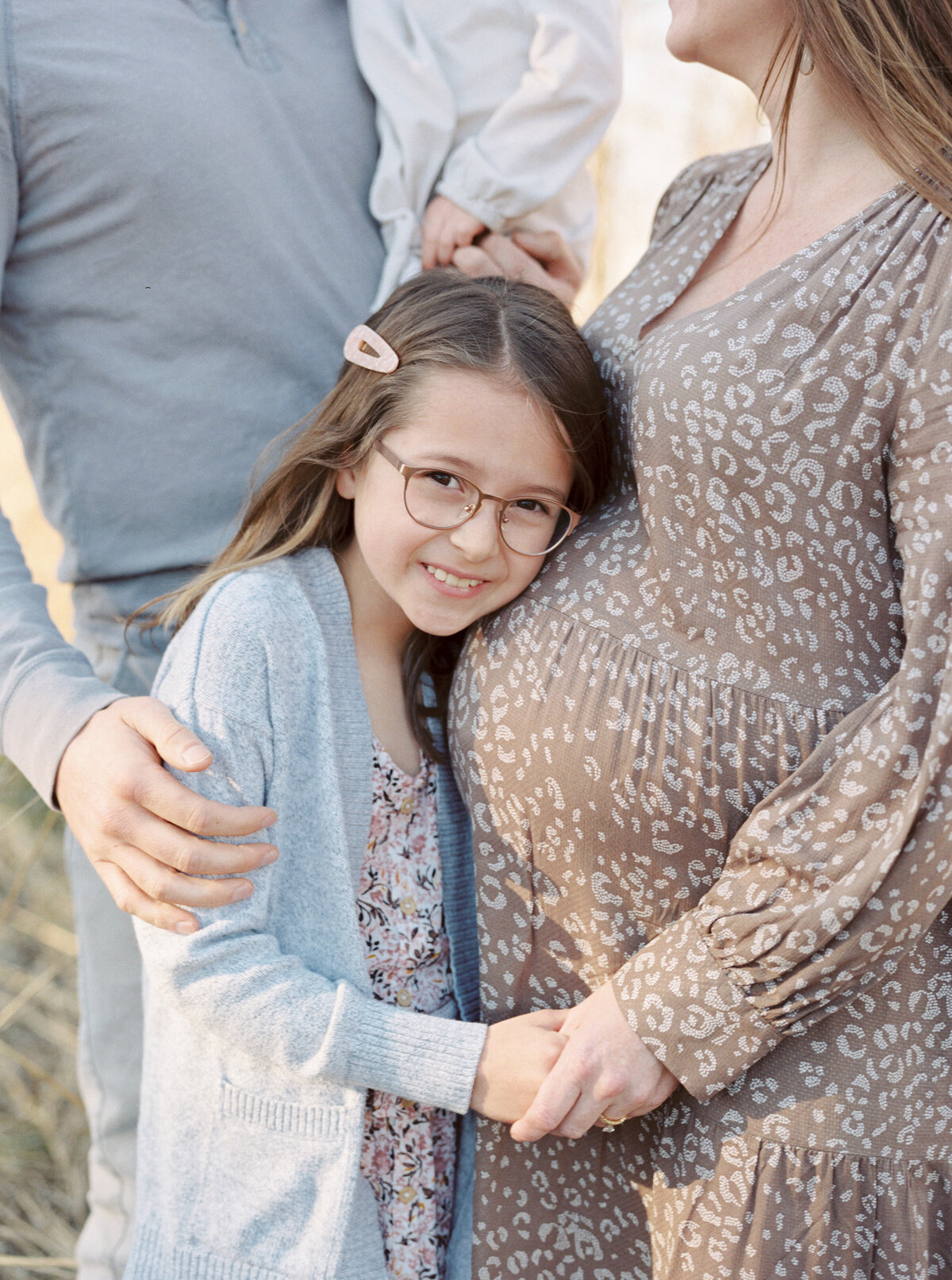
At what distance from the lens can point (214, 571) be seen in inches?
56.1

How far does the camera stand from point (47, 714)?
51.3 inches

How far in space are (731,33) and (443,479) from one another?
64 cm

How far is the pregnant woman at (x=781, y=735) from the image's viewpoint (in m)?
1.04

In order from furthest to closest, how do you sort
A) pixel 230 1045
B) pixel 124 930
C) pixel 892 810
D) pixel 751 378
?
pixel 124 930, pixel 230 1045, pixel 751 378, pixel 892 810

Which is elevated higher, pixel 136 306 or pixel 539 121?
pixel 539 121

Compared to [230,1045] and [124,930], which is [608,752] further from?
[124,930]

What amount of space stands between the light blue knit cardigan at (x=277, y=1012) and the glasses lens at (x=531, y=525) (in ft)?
0.84

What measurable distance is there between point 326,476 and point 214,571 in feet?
0.66

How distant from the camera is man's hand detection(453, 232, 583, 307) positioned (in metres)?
1.74

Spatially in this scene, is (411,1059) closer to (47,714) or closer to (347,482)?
(47,714)

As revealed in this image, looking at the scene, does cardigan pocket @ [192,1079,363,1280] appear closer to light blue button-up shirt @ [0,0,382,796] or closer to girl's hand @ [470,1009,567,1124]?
girl's hand @ [470,1009,567,1124]

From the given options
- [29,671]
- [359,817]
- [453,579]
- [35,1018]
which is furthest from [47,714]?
[35,1018]

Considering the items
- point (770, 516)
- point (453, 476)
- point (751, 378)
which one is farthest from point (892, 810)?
point (453, 476)

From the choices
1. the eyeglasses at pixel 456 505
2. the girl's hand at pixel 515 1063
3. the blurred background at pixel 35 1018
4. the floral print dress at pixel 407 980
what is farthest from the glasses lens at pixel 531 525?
the blurred background at pixel 35 1018
